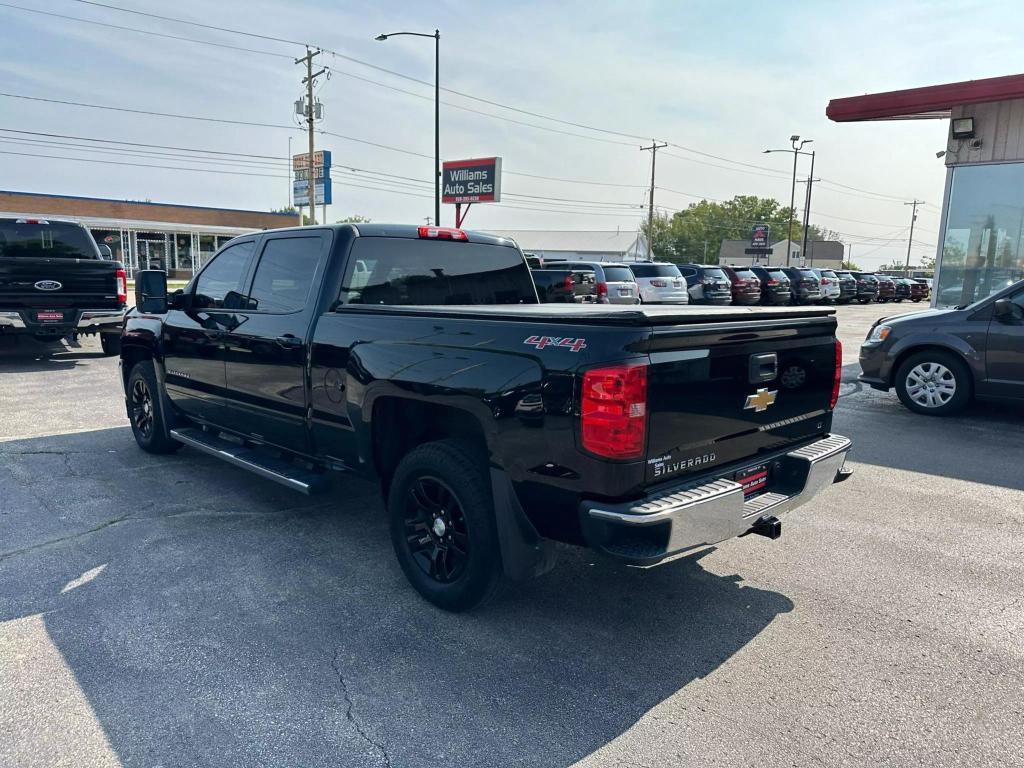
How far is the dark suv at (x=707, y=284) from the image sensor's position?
82.5 feet

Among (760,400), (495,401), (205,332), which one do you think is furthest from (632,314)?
(205,332)

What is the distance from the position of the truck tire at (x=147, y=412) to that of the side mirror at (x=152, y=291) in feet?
2.61

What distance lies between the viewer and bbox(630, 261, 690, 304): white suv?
2161 cm

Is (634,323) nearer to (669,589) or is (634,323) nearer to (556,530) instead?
(556,530)

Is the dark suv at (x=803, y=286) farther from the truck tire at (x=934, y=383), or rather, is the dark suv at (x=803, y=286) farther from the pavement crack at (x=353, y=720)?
the pavement crack at (x=353, y=720)

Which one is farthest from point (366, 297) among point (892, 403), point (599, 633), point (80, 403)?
point (892, 403)

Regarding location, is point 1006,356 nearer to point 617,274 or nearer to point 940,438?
point 940,438

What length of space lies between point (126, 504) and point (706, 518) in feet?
13.4

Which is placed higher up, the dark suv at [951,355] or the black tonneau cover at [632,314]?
the black tonneau cover at [632,314]

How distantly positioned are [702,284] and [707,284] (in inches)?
8.1

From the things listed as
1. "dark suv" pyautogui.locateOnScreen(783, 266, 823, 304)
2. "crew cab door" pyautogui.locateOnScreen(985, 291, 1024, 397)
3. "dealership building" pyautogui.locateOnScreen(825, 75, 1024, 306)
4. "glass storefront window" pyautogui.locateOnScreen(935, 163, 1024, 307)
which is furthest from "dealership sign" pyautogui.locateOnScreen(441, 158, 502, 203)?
"crew cab door" pyautogui.locateOnScreen(985, 291, 1024, 397)

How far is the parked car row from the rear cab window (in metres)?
9.81

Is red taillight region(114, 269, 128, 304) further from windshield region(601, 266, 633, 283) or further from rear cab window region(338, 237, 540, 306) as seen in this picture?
windshield region(601, 266, 633, 283)

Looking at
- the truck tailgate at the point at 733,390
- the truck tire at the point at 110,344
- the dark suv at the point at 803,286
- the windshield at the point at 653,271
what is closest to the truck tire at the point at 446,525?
the truck tailgate at the point at 733,390
